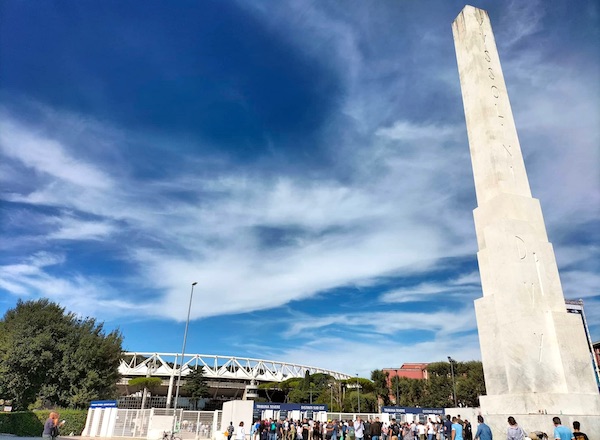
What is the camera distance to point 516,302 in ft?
40.3

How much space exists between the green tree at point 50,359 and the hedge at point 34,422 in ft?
7.68

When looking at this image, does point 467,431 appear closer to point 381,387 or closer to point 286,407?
point 286,407

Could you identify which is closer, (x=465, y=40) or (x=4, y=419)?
(x=465, y=40)

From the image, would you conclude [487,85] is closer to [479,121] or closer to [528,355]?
[479,121]

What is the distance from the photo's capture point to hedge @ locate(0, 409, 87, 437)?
28.4 metres

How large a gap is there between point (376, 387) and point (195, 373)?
43.2 meters

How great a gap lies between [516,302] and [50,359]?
35.6 meters

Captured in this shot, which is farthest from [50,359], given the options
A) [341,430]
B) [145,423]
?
[341,430]

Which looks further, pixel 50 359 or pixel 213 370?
pixel 213 370

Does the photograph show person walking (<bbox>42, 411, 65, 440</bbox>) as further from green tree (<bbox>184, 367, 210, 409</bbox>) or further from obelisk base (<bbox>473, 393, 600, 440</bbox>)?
green tree (<bbox>184, 367, 210, 409</bbox>)

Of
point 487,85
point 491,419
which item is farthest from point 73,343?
point 487,85

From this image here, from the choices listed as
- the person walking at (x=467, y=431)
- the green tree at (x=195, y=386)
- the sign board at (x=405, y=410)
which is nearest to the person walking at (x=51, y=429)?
the person walking at (x=467, y=431)

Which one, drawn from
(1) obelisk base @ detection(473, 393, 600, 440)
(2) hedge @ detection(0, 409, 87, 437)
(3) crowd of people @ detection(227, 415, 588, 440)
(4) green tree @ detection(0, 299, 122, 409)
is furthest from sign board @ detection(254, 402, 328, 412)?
(1) obelisk base @ detection(473, 393, 600, 440)

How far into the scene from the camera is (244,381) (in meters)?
125
